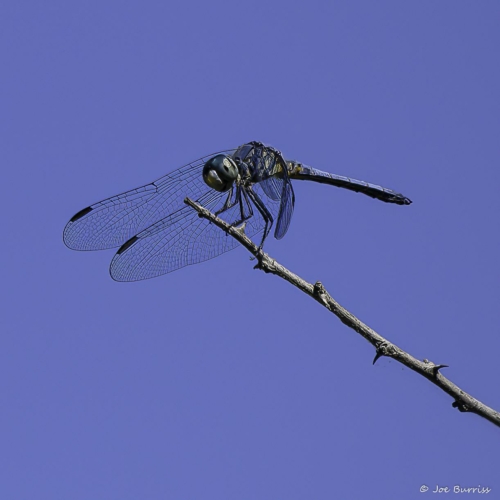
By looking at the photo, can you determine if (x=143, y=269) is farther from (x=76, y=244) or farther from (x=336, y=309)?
(x=336, y=309)

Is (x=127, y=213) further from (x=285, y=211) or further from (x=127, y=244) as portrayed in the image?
(x=285, y=211)

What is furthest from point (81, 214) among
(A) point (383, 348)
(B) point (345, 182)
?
(A) point (383, 348)

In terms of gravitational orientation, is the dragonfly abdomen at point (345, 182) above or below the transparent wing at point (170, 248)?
above

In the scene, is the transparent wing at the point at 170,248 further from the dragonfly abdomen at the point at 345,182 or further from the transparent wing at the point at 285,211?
the dragonfly abdomen at the point at 345,182

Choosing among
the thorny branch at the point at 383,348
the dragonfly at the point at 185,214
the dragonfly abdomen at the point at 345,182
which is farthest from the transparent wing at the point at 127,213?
the thorny branch at the point at 383,348

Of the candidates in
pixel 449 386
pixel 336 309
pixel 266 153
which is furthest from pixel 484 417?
pixel 266 153

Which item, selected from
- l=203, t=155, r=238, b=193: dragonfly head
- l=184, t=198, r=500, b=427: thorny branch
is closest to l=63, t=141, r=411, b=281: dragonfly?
l=203, t=155, r=238, b=193: dragonfly head
